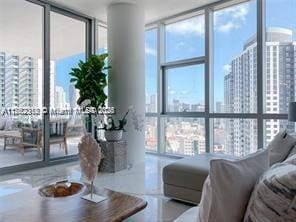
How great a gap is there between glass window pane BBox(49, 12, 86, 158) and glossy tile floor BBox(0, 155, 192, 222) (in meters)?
0.49

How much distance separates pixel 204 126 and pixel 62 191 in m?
3.51

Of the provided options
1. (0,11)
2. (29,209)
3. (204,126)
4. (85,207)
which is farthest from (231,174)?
(0,11)

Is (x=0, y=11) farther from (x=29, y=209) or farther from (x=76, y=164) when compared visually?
(x=29, y=209)

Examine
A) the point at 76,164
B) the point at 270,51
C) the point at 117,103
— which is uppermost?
the point at 270,51

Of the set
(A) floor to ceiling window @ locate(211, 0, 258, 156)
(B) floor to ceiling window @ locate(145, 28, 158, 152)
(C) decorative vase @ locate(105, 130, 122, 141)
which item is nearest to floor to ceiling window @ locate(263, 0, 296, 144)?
(A) floor to ceiling window @ locate(211, 0, 258, 156)

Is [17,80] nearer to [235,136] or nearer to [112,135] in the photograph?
[112,135]

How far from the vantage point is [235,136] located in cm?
468

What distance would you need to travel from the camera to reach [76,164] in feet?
16.0

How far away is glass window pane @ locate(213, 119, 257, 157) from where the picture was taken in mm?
4469

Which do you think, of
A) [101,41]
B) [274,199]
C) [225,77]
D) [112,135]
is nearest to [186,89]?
[225,77]

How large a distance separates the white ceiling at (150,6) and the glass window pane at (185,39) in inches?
12.4

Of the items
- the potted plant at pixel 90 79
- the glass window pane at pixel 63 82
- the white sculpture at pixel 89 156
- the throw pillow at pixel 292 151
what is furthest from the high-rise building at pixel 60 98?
the throw pillow at pixel 292 151

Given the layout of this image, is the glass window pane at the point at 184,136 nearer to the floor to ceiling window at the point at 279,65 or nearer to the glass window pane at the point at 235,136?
the glass window pane at the point at 235,136

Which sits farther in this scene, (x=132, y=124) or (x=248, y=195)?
(x=132, y=124)
